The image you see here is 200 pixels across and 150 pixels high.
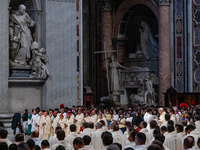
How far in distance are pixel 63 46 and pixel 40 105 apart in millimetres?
2476

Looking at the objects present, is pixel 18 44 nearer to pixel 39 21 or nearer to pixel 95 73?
pixel 39 21

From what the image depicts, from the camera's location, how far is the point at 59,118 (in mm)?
16812

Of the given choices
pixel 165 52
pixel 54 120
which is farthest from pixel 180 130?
pixel 165 52

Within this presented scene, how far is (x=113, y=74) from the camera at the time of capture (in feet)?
95.6

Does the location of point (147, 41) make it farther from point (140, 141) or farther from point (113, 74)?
point (140, 141)

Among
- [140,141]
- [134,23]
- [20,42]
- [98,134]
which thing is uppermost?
[134,23]

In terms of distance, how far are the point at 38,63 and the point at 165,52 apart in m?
9.84

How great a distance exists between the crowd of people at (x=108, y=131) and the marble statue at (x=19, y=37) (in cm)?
233

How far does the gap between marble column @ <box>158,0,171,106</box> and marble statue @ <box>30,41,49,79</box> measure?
9380mm

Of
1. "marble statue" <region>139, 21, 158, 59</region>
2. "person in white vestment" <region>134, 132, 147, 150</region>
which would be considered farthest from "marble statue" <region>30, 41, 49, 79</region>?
"marble statue" <region>139, 21, 158, 59</region>

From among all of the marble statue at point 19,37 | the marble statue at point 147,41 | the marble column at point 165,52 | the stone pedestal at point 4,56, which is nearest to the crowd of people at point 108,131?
the stone pedestal at point 4,56

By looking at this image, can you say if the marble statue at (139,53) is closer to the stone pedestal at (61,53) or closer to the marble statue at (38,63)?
the stone pedestal at (61,53)

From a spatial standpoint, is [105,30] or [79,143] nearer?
[79,143]

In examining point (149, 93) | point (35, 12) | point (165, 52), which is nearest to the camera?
point (35, 12)
